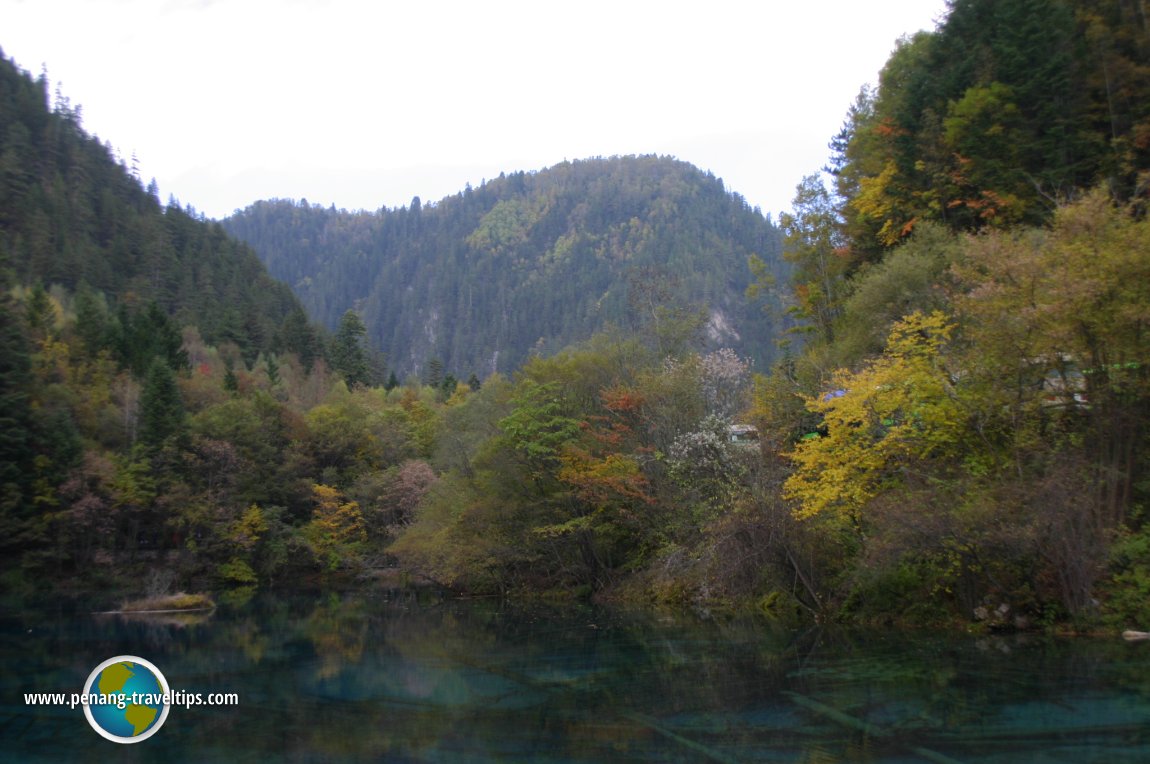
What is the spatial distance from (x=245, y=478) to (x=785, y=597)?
1597 inches

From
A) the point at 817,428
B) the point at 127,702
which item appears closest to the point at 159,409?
the point at 817,428

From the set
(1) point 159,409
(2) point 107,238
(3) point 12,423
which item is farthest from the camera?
(2) point 107,238

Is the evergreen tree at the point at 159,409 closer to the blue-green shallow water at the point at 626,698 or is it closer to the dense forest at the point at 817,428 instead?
the dense forest at the point at 817,428

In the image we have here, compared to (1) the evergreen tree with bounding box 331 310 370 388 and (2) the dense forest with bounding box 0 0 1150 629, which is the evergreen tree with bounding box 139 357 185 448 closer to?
(2) the dense forest with bounding box 0 0 1150 629

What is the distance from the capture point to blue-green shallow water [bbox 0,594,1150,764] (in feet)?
37.2

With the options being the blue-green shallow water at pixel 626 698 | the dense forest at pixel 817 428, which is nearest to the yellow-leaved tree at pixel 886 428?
the dense forest at pixel 817 428

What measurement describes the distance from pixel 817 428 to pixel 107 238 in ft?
369

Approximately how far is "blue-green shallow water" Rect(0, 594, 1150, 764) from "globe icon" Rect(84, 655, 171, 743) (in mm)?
258

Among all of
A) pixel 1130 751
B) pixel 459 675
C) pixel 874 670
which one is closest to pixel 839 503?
pixel 874 670

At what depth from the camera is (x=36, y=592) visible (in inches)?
1843

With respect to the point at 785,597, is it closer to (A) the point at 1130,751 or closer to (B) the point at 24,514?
(A) the point at 1130,751

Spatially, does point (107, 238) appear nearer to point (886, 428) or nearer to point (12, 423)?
point (12, 423)

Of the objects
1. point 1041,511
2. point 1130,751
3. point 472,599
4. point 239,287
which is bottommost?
point 472,599

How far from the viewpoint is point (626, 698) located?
1542cm
